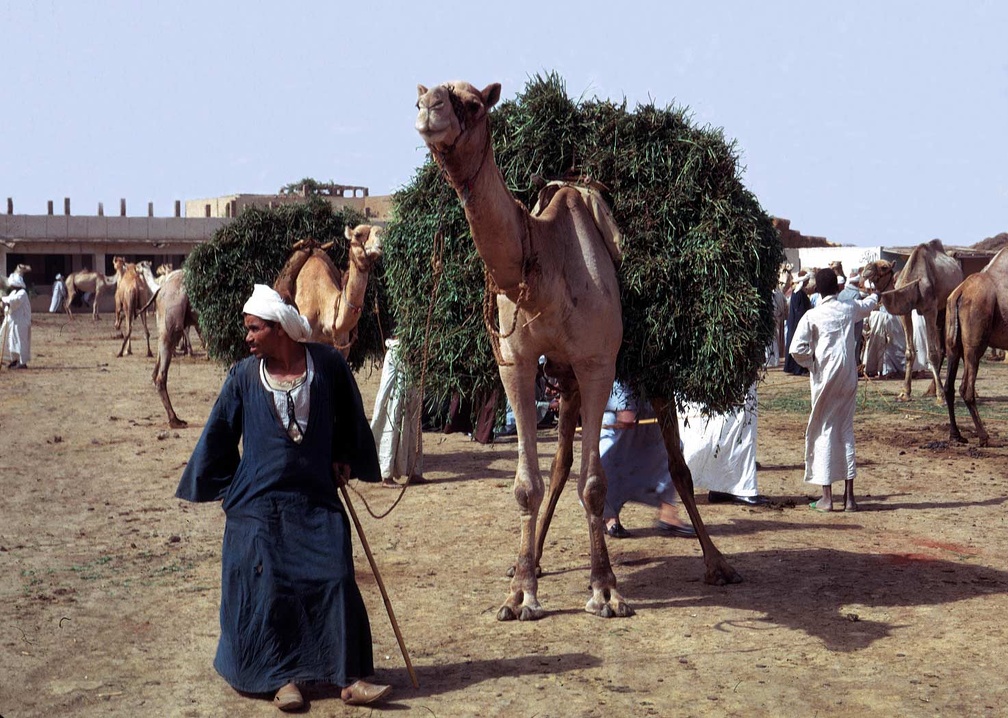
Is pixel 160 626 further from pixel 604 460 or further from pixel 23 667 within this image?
pixel 604 460

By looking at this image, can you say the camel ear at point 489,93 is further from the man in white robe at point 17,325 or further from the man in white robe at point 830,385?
the man in white robe at point 17,325

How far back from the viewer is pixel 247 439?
18.5 feet

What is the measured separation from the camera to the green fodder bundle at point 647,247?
6766 mm

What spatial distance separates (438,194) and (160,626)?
9.93 ft

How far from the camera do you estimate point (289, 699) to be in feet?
17.1

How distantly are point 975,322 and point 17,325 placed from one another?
19.7 m

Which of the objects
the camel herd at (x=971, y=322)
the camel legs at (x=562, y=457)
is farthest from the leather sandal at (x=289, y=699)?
the camel herd at (x=971, y=322)

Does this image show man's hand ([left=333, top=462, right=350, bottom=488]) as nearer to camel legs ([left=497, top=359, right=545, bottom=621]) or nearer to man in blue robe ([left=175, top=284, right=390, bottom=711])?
man in blue robe ([left=175, top=284, right=390, bottom=711])

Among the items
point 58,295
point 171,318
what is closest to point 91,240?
Result: point 58,295

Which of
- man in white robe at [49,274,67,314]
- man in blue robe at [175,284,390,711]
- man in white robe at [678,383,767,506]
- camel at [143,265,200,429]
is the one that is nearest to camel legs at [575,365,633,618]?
man in blue robe at [175,284,390,711]

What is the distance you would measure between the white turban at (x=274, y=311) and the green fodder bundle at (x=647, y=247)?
1176 millimetres

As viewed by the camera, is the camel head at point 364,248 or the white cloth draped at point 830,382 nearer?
the white cloth draped at point 830,382

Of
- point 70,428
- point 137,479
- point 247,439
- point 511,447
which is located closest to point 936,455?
point 511,447

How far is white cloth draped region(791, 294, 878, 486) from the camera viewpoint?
9914 millimetres
